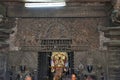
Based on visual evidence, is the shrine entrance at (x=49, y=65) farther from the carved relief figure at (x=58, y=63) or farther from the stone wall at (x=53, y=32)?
the stone wall at (x=53, y=32)

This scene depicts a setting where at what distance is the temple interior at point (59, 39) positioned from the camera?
30.1ft

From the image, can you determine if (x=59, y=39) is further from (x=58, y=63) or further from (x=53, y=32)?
(x=58, y=63)

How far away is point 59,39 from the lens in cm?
948

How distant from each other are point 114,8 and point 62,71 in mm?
2716

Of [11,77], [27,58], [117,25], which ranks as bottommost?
[11,77]

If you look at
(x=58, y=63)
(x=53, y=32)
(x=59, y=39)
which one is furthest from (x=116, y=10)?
(x=58, y=63)

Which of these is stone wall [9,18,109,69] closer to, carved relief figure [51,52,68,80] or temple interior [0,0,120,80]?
temple interior [0,0,120,80]

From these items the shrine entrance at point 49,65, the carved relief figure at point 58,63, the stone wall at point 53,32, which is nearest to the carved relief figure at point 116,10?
the stone wall at point 53,32

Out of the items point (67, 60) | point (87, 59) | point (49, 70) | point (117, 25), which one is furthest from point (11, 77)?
point (117, 25)

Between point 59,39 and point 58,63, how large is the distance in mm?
825

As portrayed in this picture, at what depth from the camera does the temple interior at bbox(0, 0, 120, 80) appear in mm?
9172

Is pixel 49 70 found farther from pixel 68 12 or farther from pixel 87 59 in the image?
pixel 68 12

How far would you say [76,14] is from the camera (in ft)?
31.3

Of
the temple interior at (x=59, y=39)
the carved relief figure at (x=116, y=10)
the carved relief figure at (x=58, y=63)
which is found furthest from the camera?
the carved relief figure at (x=58, y=63)
